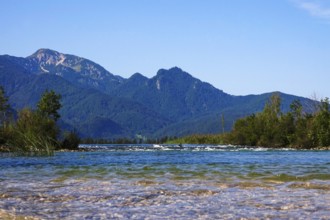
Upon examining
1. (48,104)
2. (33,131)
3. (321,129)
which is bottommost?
(33,131)

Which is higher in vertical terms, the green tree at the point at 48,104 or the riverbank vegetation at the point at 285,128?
the green tree at the point at 48,104

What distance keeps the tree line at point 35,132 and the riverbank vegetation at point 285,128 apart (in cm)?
4103

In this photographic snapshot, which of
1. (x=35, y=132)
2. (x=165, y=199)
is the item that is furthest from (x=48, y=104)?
(x=165, y=199)

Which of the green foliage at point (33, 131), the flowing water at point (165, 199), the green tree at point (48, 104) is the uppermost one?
the green tree at point (48, 104)

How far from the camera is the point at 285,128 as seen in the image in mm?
95688

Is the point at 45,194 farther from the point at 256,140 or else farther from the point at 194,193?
the point at 256,140

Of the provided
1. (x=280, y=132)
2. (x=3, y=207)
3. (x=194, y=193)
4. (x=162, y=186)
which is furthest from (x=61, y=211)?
(x=280, y=132)

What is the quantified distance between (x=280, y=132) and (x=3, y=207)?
288ft

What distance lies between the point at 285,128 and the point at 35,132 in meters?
62.0

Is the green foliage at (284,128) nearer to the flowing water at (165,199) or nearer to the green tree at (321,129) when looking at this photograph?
the green tree at (321,129)

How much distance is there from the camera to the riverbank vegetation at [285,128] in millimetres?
86000

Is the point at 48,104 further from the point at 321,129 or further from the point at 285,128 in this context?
the point at 321,129

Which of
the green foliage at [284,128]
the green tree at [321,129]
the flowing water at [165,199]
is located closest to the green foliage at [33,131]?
the flowing water at [165,199]

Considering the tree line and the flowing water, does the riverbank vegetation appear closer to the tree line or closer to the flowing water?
the tree line
